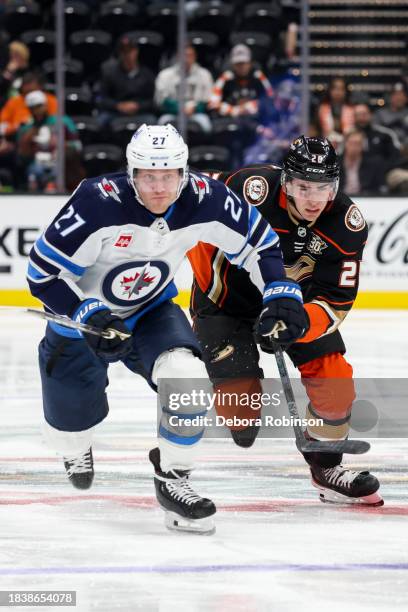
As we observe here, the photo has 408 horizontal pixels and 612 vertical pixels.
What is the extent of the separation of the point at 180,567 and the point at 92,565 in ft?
0.69

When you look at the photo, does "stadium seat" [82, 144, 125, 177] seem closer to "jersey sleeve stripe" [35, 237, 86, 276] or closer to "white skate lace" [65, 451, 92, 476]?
"white skate lace" [65, 451, 92, 476]

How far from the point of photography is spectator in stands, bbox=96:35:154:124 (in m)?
9.59

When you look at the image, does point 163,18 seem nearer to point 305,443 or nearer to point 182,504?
point 305,443

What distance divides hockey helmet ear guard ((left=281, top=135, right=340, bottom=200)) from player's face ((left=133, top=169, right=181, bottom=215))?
0.56 m

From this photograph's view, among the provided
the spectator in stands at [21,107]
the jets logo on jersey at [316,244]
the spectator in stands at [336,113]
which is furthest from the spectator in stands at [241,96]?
the jets logo on jersey at [316,244]

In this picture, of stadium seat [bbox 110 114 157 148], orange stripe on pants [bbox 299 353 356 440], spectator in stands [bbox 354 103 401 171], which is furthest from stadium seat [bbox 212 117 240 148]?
orange stripe on pants [bbox 299 353 356 440]

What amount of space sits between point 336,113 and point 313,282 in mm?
5511

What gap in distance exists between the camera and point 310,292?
4188 mm

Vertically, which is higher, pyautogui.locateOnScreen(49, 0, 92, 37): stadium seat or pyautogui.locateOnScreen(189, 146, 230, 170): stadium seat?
pyautogui.locateOnScreen(49, 0, 92, 37): stadium seat

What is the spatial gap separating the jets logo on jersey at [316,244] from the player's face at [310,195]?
0.10m

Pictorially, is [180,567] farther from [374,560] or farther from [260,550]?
[374,560]

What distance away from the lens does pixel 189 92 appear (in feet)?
31.2

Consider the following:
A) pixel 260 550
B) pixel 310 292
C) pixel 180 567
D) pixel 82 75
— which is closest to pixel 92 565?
pixel 180 567

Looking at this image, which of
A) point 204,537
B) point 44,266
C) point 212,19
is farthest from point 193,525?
point 212,19
